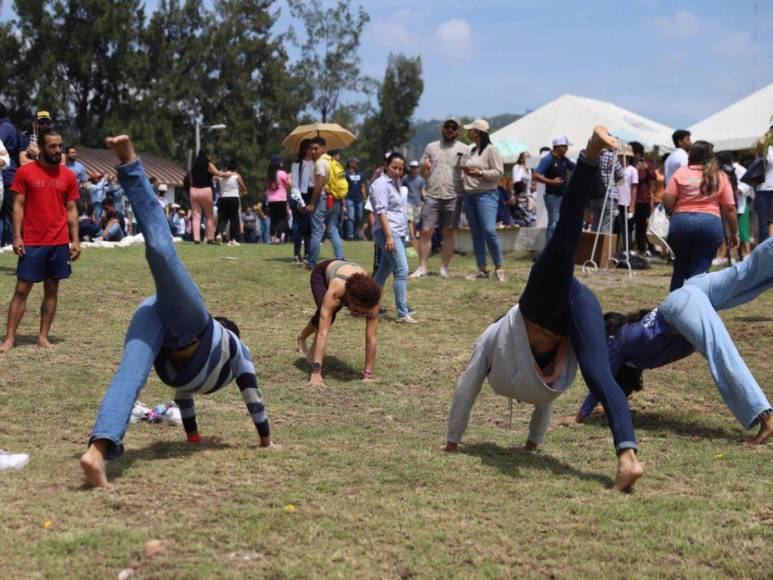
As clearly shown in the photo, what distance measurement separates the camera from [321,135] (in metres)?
17.0

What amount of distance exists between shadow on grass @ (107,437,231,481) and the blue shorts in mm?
3262

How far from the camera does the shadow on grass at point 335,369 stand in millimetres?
8870

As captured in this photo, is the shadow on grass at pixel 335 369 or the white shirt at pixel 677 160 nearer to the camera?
the shadow on grass at pixel 335 369

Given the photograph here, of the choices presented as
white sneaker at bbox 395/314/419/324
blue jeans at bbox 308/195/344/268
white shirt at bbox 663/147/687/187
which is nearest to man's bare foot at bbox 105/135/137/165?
white sneaker at bbox 395/314/419/324

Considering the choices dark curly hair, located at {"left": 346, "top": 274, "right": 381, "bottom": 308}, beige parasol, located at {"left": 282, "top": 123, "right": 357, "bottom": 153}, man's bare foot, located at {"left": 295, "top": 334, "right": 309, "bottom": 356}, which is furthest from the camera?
beige parasol, located at {"left": 282, "top": 123, "right": 357, "bottom": 153}

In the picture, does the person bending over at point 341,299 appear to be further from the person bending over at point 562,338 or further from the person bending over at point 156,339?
the person bending over at point 156,339

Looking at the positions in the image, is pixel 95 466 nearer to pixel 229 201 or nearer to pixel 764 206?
pixel 764 206

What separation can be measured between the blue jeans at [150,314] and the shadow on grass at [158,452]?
39cm

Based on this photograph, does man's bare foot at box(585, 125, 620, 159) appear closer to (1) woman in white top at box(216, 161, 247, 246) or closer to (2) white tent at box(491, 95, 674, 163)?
(1) woman in white top at box(216, 161, 247, 246)

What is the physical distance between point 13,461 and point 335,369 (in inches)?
156

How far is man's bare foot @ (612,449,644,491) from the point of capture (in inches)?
208

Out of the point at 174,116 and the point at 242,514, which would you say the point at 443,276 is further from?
the point at 174,116

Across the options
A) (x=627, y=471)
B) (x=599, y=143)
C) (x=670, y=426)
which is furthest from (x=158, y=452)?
(x=670, y=426)

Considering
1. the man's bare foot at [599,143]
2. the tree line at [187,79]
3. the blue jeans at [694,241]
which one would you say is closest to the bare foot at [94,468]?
the man's bare foot at [599,143]
